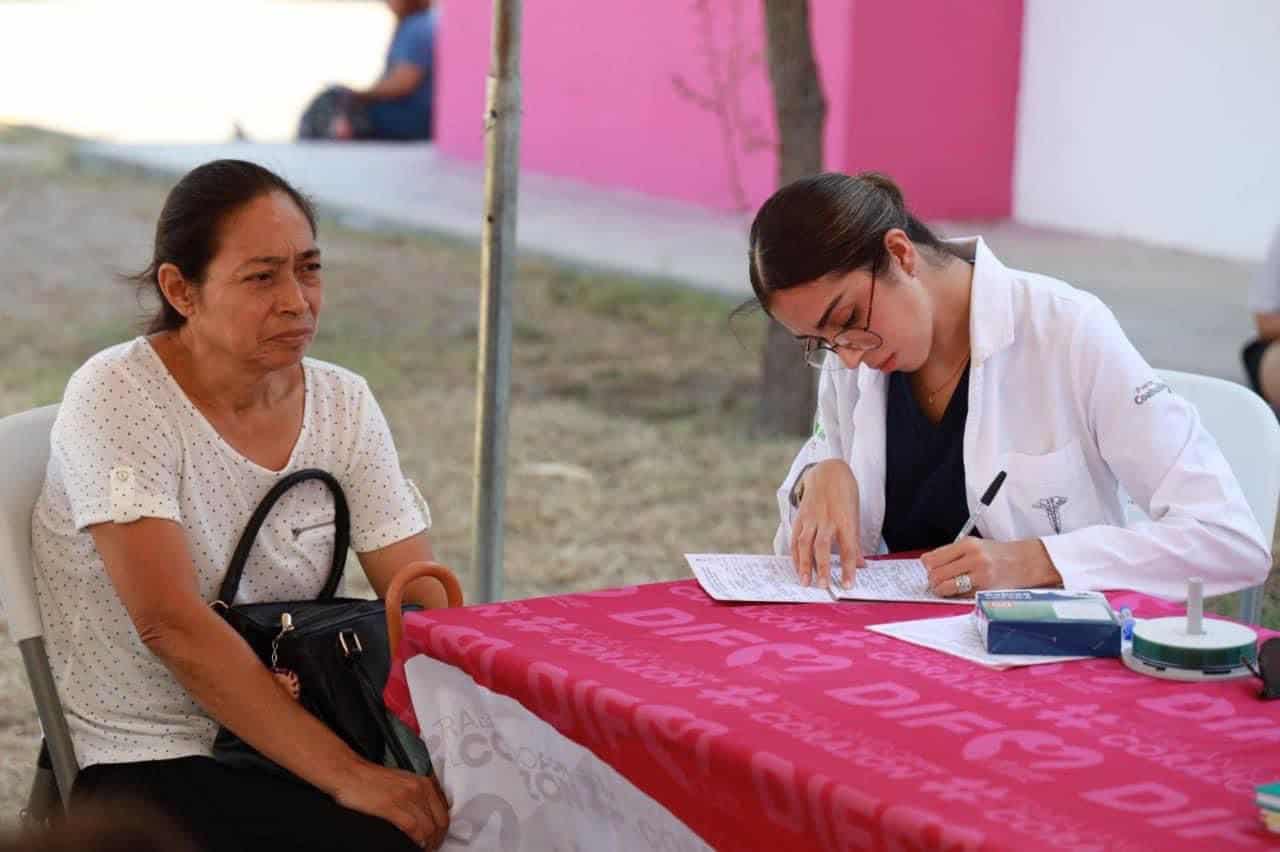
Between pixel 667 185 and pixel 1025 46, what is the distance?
1.93 meters

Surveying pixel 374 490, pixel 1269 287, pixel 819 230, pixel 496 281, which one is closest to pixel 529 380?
pixel 1269 287

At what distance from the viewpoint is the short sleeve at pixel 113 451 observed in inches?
93.5

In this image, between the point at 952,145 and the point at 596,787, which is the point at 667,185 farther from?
the point at 596,787

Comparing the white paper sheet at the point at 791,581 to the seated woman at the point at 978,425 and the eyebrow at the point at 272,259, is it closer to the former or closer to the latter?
the seated woman at the point at 978,425

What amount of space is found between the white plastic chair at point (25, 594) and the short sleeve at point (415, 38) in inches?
360

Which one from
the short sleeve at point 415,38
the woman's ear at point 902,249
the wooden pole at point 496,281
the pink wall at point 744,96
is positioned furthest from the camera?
the short sleeve at point 415,38

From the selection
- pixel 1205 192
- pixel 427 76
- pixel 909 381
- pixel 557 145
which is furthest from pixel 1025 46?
pixel 909 381

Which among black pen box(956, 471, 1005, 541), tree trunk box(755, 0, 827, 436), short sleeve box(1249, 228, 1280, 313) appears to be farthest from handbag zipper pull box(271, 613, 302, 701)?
tree trunk box(755, 0, 827, 436)

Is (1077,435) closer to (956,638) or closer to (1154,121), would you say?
(956,638)

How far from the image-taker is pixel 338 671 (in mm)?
2377

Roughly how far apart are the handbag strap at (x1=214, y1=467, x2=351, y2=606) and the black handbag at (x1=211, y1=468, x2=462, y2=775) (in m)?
0.07

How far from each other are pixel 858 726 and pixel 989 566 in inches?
20.4

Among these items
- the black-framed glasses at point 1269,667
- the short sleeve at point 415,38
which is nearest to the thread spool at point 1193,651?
the black-framed glasses at point 1269,667

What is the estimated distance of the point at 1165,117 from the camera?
7.94 meters
